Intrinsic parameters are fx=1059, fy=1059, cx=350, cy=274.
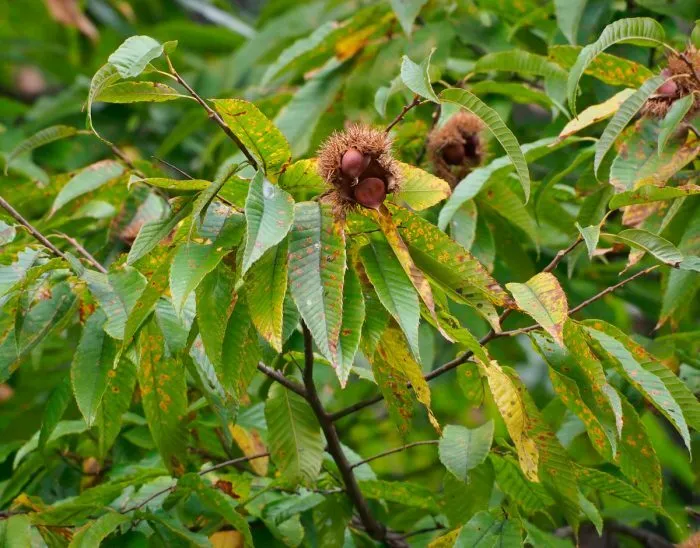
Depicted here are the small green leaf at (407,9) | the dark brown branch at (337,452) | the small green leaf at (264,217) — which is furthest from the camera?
the small green leaf at (407,9)

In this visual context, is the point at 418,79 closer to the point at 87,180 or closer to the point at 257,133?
the point at 257,133

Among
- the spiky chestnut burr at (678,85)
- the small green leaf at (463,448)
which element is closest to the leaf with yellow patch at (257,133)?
the small green leaf at (463,448)

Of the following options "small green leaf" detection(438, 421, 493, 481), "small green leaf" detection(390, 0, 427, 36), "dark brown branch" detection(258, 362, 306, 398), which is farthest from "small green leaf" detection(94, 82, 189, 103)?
"small green leaf" detection(390, 0, 427, 36)

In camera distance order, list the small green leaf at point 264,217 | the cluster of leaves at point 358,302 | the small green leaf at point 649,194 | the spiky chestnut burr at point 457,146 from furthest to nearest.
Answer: the spiky chestnut burr at point 457,146 → the small green leaf at point 649,194 → the cluster of leaves at point 358,302 → the small green leaf at point 264,217

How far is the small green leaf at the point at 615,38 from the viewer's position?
1436 millimetres

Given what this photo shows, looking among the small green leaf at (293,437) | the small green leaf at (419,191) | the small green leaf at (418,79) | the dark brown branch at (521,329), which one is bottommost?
the small green leaf at (293,437)

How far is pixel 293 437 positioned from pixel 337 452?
3.9 inches

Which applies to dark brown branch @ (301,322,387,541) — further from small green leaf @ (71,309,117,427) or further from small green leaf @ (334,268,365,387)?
small green leaf @ (71,309,117,427)

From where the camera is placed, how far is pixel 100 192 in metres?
2.12

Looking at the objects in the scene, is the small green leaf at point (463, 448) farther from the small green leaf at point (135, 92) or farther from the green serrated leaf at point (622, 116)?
the small green leaf at point (135, 92)

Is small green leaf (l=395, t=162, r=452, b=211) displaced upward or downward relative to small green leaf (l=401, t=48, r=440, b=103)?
downward

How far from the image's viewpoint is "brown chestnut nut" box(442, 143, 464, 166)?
6.28ft

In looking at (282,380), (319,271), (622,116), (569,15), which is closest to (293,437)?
(282,380)

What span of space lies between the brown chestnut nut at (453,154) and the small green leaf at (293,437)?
0.59 meters
